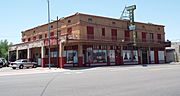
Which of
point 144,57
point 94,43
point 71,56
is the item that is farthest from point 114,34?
point 144,57

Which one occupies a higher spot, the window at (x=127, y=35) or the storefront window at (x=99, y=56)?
the window at (x=127, y=35)

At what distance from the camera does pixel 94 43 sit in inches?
1671

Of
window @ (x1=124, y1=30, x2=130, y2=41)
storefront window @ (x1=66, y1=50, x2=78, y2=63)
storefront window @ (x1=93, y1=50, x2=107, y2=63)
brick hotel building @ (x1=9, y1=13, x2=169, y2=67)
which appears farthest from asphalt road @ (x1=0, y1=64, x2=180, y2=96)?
window @ (x1=124, y1=30, x2=130, y2=41)

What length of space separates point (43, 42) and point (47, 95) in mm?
33807

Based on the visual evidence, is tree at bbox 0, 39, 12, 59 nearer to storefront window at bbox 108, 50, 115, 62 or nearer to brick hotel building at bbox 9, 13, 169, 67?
brick hotel building at bbox 9, 13, 169, 67

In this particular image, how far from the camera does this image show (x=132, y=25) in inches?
1921

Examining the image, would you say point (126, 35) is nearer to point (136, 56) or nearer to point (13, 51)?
point (136, 56)

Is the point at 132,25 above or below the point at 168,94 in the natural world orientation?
above

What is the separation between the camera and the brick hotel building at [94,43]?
1651 inches

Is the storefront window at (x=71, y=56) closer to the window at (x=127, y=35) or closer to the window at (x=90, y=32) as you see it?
the window at (x=90, y=32)

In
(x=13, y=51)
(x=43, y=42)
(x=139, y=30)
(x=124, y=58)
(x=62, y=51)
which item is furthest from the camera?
(x=13, y=51)

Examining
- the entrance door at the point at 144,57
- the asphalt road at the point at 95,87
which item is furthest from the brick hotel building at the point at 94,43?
the asphalt road at the point at 95,87

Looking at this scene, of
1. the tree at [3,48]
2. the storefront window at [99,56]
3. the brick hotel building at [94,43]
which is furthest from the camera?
the tree at [3,48]

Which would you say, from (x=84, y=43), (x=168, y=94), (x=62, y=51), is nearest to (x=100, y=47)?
(x=84, y=43)
